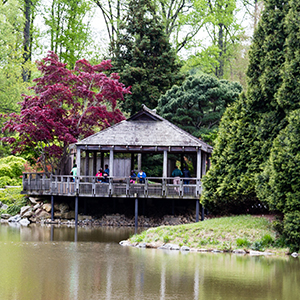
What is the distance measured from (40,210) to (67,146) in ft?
12.1

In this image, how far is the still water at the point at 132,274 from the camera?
9125mm

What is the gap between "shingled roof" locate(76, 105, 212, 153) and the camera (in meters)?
23.9

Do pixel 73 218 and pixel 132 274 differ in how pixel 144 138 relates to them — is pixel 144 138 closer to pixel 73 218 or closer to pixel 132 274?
pixel 73 218

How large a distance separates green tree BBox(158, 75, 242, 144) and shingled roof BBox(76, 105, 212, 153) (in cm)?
542

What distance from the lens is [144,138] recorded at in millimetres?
24484

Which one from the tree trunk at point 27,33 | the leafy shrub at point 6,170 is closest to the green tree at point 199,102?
the leafy shrub at point 6,170

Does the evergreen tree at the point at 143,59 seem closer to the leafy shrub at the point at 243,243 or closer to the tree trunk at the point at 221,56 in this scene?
the tree trunk at the point at 221,56

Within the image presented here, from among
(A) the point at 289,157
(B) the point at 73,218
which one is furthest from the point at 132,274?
(B) the point at 73,218

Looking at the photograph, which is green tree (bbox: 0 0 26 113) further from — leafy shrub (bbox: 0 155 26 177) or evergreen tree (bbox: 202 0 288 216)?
evergreen tree (bbox: 202 0 288 216)

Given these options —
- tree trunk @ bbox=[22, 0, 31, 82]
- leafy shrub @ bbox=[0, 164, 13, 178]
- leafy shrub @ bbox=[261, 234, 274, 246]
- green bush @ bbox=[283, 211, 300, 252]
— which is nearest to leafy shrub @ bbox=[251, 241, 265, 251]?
leafy shrub @ bbox=[261, 234, 274, 246]

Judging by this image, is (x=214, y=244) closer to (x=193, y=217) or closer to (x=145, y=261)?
(x=145, y=261)

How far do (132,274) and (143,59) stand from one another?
2597cm

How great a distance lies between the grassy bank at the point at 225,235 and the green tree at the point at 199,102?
14.6 meters

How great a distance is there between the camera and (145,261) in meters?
12.7
